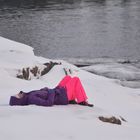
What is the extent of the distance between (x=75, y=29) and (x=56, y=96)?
28.7m

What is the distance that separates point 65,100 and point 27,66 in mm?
6870

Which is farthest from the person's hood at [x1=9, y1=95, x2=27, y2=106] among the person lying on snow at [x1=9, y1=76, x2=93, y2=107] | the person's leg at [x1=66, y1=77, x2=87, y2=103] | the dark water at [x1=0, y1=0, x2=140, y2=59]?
the dark water at [x1=0, y1=0, x2=140, y2=59]

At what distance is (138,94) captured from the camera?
545 inches

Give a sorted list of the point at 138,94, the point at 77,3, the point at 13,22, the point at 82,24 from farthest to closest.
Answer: the point at 77,3
the point at 13,22
the point at 82,24
the point at 138,94

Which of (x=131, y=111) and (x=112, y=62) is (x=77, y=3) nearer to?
(x=112, y=62)

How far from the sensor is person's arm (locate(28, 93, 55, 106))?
7.01 metres

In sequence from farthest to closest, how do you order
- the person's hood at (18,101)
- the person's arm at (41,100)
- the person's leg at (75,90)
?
1. the person's leg at (75,90)
2. the person's hood at (18,101)
3. the person's arm at (41,100)

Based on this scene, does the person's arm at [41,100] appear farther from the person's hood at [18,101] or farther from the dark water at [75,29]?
the dark water at [75,29]

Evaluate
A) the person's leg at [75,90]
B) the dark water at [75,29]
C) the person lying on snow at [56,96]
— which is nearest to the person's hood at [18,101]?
the person lying on snow at [56,96]

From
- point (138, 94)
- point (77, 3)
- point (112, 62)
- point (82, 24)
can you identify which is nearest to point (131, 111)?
point (138, 94)

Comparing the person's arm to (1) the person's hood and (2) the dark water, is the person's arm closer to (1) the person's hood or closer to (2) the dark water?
(1) the person's hood

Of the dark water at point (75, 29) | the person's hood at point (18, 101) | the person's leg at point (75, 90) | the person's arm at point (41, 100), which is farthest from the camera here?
the dark water at point (75, 29)

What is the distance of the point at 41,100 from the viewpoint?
702cm

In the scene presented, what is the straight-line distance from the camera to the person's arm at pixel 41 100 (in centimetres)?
701
